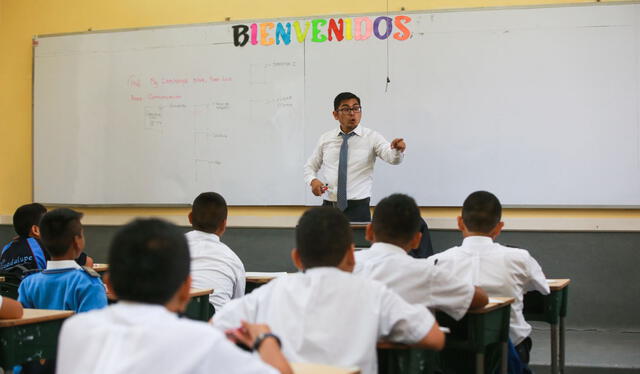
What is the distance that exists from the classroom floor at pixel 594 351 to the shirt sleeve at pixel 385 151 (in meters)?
1.47

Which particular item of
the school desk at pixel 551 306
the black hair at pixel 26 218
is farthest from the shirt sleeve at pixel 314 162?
the school desk at pixel 551 306

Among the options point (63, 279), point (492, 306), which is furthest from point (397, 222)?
point (63, 279)

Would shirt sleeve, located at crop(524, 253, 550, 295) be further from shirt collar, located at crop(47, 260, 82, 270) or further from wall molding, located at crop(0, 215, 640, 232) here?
wall molding, located at crop(0, 215, 640, 232)

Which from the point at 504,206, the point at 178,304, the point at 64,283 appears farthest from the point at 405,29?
the point at 178,304

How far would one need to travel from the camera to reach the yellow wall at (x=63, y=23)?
5.70 meters

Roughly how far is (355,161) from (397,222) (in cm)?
283

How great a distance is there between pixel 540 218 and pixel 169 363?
436 cm

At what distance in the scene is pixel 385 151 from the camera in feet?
16.4

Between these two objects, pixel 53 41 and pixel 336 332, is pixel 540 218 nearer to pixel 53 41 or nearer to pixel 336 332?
pixel 336 332

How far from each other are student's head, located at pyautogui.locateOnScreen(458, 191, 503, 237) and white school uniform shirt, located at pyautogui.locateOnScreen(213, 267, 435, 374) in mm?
1302

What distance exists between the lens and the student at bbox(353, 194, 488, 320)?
227 cm

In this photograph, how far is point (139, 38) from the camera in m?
6.02

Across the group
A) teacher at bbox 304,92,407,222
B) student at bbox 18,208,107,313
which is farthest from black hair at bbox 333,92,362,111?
student at bbox 18,208,107,313

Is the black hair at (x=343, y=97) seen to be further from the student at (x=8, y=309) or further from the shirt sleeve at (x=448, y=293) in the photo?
the student at (x=8, y=309)
